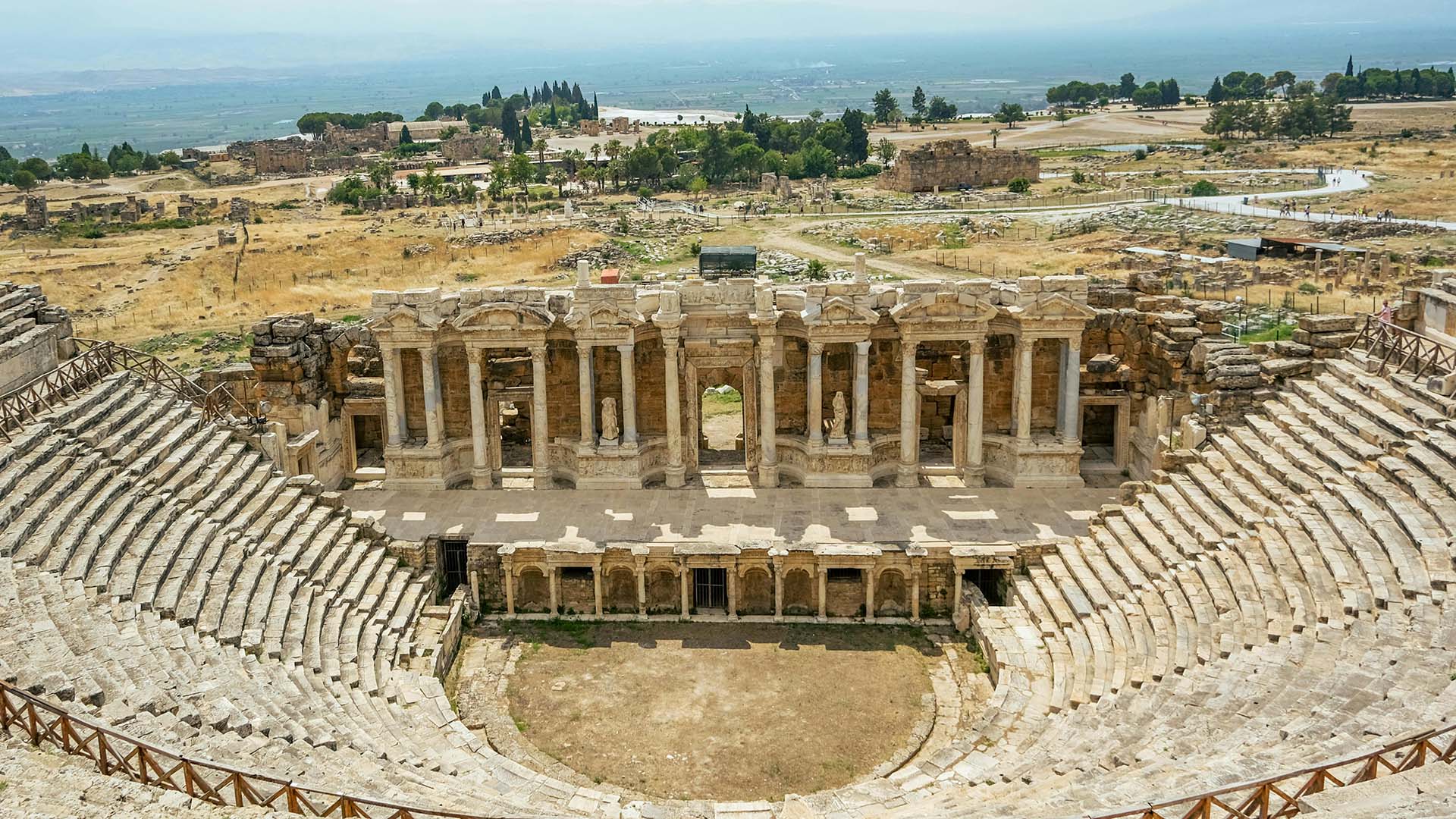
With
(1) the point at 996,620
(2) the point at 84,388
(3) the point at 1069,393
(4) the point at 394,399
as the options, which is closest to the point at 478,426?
(4) the point at 394,399

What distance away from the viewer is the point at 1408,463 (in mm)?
20656

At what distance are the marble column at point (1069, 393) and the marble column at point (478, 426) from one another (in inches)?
528

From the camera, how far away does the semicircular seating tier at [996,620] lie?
15523 mm

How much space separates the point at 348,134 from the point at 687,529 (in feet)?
516

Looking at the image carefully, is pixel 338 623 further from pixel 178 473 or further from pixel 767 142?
pixel 767 142

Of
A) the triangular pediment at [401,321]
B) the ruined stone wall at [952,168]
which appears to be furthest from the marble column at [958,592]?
the ruined stone wall at [952,168]

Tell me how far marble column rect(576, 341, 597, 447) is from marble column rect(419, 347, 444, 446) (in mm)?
3288

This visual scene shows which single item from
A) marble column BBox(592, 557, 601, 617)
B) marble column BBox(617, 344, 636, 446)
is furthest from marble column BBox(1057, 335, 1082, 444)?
marble column BBox(592, 557, 601, 617)

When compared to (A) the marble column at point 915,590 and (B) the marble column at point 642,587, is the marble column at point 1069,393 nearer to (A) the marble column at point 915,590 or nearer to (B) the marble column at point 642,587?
(A) the marble column at point 915,590

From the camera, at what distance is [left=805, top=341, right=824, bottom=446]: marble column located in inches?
1140

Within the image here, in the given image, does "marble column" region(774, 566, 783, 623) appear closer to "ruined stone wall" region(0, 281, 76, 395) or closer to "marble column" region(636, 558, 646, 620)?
"marble column" region(636, 558, 646, 620)

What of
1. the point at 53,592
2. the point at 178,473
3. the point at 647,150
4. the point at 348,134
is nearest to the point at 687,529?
the point at 178,473

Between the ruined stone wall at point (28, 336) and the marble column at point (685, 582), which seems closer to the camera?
the ruined stone wall at point (28, 336)

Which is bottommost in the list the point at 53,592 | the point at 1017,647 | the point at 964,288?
the point at 1017,647
